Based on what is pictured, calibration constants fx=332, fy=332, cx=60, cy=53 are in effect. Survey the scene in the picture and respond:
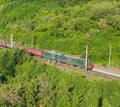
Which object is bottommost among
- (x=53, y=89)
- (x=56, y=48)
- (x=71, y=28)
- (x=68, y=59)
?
(x=53, y=89)

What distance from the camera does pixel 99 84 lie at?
3922 cm

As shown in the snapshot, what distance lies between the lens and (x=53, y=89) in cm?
4212

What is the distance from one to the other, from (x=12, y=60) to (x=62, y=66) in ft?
24.3

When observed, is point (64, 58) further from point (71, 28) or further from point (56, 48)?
point (71, 28)

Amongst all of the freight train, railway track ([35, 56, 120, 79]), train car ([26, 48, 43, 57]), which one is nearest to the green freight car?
the freight train

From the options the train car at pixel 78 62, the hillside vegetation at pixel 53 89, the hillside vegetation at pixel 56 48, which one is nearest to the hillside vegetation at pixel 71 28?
the hillside vegetation at pixel 56 48

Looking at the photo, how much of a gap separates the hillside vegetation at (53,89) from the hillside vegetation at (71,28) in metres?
7.84

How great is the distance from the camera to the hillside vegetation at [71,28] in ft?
177

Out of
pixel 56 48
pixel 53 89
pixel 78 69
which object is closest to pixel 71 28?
pixel 56 48

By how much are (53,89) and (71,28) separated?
2150 cm

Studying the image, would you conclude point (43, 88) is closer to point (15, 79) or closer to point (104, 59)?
point (15, 79)

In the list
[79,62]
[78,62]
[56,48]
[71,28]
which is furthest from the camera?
[71,28]

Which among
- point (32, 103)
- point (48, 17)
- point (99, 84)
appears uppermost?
point (48, 17)

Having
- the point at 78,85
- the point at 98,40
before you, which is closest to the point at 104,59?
the point at 98,40
